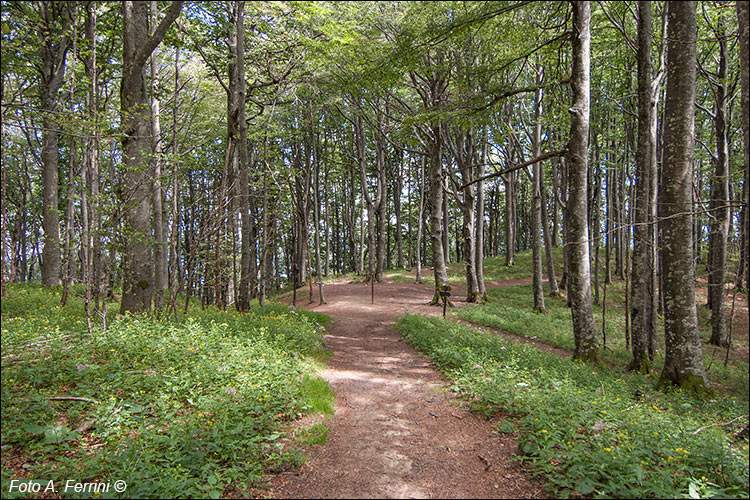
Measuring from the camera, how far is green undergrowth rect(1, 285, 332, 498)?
322 cm

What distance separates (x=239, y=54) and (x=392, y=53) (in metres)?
4.24

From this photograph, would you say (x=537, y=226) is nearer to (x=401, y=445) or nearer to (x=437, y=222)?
(x=437, y=222)

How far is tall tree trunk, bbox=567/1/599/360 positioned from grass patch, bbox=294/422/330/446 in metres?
5.60

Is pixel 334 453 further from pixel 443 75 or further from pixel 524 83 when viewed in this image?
pixel 524 83

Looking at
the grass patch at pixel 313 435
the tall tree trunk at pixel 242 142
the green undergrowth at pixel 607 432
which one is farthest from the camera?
the tall tree trunk at pixel 242 142

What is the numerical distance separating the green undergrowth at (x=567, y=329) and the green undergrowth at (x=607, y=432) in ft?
9.95

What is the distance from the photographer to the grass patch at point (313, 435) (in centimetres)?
413

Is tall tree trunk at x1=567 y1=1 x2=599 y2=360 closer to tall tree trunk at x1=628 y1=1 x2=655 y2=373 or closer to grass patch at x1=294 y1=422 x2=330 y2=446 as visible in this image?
tall tree trunk at x1=628 y1=1 x2=655 y2=373

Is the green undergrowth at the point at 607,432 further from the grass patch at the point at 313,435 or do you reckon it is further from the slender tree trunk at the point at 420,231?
the slender tree trunk at the point at 420,231

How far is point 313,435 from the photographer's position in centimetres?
426

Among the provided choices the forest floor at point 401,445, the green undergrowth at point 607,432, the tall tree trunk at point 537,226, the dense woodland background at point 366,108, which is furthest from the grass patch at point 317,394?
the tall tree trunk at point 537,226

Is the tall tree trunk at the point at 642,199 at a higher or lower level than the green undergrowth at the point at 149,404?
higher

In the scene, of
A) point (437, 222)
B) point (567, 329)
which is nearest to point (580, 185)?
point (567, 329)

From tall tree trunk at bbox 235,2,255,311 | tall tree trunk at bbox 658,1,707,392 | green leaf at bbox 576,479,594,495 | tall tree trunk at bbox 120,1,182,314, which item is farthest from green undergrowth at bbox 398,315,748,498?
tall tree trunk at bbox 235,2,255,311
